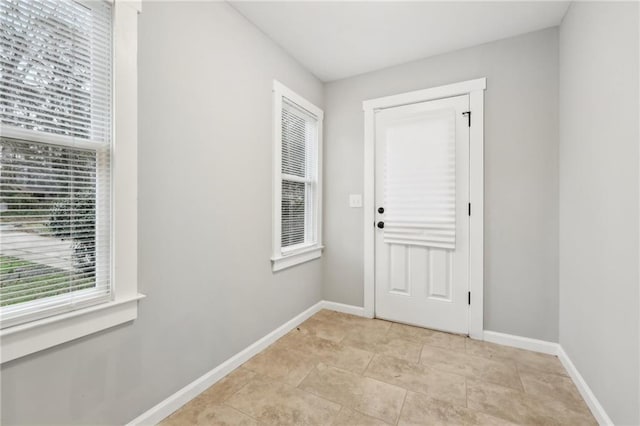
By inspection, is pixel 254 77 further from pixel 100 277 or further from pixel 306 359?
pixel 306 359

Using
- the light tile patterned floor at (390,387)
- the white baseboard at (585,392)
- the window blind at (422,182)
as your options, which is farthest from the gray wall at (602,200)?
the window blind at (422,182)

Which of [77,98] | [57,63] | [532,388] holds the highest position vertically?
[57,63]

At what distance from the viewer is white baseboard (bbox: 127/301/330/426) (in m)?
1.44

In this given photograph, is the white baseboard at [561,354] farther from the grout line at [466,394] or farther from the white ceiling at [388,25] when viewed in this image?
the white ceiling at [388,25]

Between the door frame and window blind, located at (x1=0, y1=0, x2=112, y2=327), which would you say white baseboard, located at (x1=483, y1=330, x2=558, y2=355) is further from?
window blind, located at (x1=0, y1=0, x2=112, y2=327)

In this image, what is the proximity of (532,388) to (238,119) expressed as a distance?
2.57 m

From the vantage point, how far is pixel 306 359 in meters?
2.06

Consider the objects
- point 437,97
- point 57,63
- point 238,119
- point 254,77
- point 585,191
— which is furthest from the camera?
point 437,97

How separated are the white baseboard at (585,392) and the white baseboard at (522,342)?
71 millimetres

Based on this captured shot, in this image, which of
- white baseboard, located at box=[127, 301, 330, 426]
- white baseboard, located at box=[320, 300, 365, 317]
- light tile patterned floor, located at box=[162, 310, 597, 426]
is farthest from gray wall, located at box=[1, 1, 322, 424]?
white baseboard, located at box=[320, 300, 365, 317]

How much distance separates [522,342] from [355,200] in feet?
5.98

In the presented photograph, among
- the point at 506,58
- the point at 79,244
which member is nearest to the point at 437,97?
the point at 506,58

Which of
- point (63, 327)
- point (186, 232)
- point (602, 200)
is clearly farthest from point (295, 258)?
point (602, 200)

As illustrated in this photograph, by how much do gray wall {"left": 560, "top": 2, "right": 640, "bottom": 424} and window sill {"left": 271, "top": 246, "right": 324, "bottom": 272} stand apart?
2.00 metres
